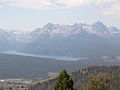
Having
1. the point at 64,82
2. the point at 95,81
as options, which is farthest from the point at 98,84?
the point at 64,82

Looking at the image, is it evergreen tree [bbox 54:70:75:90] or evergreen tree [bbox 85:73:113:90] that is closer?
evergreen tree [bbox 54:70:75:90]

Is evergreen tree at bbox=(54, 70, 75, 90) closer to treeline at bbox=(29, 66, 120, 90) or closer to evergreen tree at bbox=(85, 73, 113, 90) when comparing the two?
treeline at bbox=(29, 66, 120, 90)

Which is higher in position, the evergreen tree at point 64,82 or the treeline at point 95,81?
the evergreen tree at point 64,82

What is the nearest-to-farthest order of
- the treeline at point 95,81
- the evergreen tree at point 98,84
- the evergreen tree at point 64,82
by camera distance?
the evergreen tree at point 64,82 → the evergreen tree at point 98,84 → the treeline at point 95,81

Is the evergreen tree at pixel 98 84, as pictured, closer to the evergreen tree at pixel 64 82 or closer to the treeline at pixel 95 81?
the treeline at pixel 95 81

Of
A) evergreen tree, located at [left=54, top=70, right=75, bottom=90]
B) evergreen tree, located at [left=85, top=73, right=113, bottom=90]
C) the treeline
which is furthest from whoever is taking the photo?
the treeline

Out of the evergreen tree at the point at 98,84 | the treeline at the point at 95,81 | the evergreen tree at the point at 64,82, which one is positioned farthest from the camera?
the treeline at the point at 95,81

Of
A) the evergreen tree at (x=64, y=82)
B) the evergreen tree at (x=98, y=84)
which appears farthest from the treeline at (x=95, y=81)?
the evergreen tree at (x=64, y=82)

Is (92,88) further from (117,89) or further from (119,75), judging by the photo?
(119,75)

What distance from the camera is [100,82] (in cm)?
3484

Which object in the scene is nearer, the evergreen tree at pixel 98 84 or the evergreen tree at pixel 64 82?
the evergreen tree at pixel 64 82

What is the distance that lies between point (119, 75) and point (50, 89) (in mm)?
29950

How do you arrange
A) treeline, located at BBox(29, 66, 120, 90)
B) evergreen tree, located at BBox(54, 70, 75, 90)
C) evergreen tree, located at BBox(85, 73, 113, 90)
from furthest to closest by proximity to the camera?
1. treeline, located at BBox(29, 66, 120, 90)
2. evergreen tree, located at BBox(85, 73, 113, 90)
3. evergreen tree, located at BBox(54, 70, 75, 90)

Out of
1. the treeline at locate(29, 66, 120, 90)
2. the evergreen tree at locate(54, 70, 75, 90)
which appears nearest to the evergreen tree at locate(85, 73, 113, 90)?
the treeline at locate(29, 66, 120, 90)
